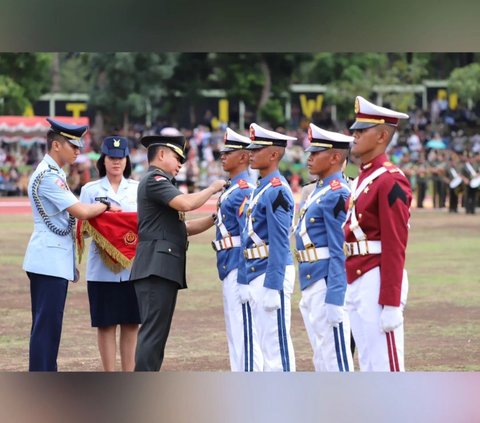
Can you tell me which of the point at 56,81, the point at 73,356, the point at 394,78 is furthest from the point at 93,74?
the point at 73,356

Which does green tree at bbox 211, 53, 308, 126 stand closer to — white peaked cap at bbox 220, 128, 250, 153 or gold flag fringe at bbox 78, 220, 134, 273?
white peaked cap at bbox 220, 128, 250, 153

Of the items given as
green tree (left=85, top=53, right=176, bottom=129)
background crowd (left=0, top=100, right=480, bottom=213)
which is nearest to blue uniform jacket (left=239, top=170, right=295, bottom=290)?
background crowd (left=0, top=100, right=480, bottom=213)

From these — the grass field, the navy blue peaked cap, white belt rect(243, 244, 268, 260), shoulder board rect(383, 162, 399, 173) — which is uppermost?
the navy blue peaked cap

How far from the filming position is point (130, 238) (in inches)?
301

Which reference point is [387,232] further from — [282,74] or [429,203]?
[282,74]

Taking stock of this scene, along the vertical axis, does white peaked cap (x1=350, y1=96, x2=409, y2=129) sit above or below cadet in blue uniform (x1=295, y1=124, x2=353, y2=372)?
above

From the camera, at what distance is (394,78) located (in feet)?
122

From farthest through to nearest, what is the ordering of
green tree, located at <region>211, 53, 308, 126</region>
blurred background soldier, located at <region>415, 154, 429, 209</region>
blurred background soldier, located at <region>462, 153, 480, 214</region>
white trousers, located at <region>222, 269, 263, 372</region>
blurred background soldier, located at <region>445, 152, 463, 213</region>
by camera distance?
green tree, located at <region>211, 53, 308, 126</region> < blurred background soldier, located at <region>415, 154, 429, 209</region> < blurred background soldier, located at <region>445, 152, 463, 213</region> < blurred background soldier, located at <region>462, 153, 480, 214</region> < white trousers, located at <region>222, 269, 263, 372</region>

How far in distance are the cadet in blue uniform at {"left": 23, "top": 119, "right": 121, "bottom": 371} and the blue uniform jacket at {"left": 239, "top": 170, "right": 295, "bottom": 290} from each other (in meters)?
0.88

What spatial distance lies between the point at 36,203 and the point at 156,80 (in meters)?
30.9

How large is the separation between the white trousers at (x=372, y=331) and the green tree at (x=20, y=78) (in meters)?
28.5


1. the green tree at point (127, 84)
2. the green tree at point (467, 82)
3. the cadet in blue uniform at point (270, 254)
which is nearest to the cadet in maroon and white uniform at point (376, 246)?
the cadet in blue uniform at point (270, 254)

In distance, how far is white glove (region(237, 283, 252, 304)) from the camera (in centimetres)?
752

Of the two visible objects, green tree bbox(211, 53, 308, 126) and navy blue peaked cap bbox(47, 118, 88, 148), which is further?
green tree bbox(211, 53, 308, 126)
